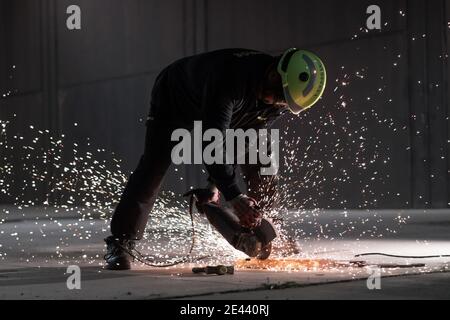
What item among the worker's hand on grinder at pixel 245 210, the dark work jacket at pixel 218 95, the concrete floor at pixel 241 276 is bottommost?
the concrete floor at pixel 241 276

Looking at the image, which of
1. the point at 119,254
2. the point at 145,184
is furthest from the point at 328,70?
the point at 119,254

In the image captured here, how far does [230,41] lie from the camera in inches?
658

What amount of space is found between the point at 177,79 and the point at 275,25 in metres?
10.2

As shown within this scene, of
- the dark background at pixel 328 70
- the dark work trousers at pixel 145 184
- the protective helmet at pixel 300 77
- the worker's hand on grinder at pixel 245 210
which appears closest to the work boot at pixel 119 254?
the dark work trousers at pixel 145 184

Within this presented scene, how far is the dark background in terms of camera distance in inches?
536

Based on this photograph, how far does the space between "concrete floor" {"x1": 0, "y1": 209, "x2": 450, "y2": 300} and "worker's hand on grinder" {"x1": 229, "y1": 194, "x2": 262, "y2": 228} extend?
1.02 feet

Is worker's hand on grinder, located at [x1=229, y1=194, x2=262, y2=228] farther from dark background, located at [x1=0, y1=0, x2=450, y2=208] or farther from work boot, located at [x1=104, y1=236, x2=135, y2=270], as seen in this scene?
dark background, located at [x1=0, y1=0, x2=450, y2=208]

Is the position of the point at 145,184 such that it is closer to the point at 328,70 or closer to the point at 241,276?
the point at 241,276

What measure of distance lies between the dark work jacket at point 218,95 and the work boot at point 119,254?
737 mm

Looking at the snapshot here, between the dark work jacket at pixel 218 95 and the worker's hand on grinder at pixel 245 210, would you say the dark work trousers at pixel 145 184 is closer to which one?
the dark work jacket at pixel 218 95

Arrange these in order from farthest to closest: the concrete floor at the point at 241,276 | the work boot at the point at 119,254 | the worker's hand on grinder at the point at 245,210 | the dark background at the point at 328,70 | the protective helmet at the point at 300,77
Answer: the dark background at the point at 328,70 < the work boot at the point at 119,254 < the protective helmet at the point at 300,77 < the worker's hand on grinder at the point at 245,210 < the concrete floor at the point at 241,276

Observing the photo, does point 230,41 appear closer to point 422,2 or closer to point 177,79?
point 422,2

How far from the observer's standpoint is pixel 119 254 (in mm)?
5816

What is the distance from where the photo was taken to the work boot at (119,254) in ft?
19.0
